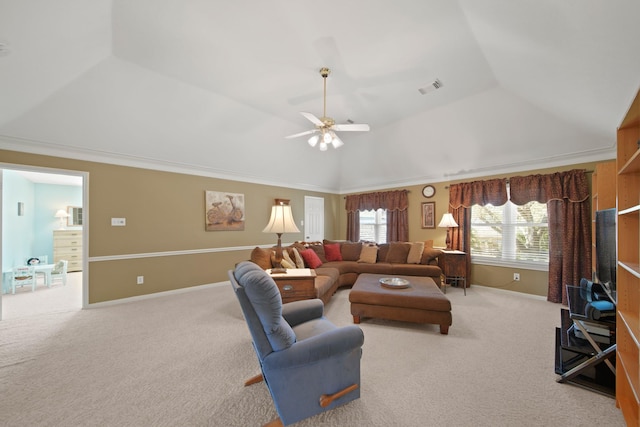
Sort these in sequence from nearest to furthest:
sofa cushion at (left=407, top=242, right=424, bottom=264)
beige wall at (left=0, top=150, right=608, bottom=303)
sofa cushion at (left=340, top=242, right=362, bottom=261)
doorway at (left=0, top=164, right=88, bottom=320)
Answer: doorway at (left=0, top=164, right=88, bottom=320)
beige wall at (left=0, top=150, right=608, bottom=303)
sofa cushion at (left=407, top=242, right=424, bottom=264)
sofa cushion at (left=340, top=242, right=362, bottom=261)

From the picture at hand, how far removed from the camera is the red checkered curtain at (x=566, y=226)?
3.75 m

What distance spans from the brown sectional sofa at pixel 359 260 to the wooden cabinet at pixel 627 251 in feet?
9.33

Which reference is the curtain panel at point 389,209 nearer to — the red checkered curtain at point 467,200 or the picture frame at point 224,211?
the red checkered curtain at point 467,200

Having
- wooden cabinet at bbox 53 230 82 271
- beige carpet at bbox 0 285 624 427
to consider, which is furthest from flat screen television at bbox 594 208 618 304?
wooden cabinet at bbox 53 230 82 271

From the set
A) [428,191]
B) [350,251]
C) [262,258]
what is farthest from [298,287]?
[428,191]

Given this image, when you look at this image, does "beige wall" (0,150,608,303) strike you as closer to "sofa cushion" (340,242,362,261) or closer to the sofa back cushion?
the sofa back cushion

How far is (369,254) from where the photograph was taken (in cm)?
532

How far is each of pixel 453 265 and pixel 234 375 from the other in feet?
14.0

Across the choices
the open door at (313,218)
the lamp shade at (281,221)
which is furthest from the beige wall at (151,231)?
the lamp shade at (281,221)

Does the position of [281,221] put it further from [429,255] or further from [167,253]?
[429,255]

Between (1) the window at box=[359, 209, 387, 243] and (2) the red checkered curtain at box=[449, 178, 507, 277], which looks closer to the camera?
(2) the red checkered curtain at box=[449, 178, 507, 277]

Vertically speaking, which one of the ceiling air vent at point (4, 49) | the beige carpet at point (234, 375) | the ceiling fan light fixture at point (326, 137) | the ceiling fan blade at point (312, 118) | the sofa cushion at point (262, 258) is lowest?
the beige carpet at point (234, 375)

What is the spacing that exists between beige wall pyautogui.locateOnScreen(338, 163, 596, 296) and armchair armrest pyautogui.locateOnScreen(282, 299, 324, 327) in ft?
13.5

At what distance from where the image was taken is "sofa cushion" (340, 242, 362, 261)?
553cm
